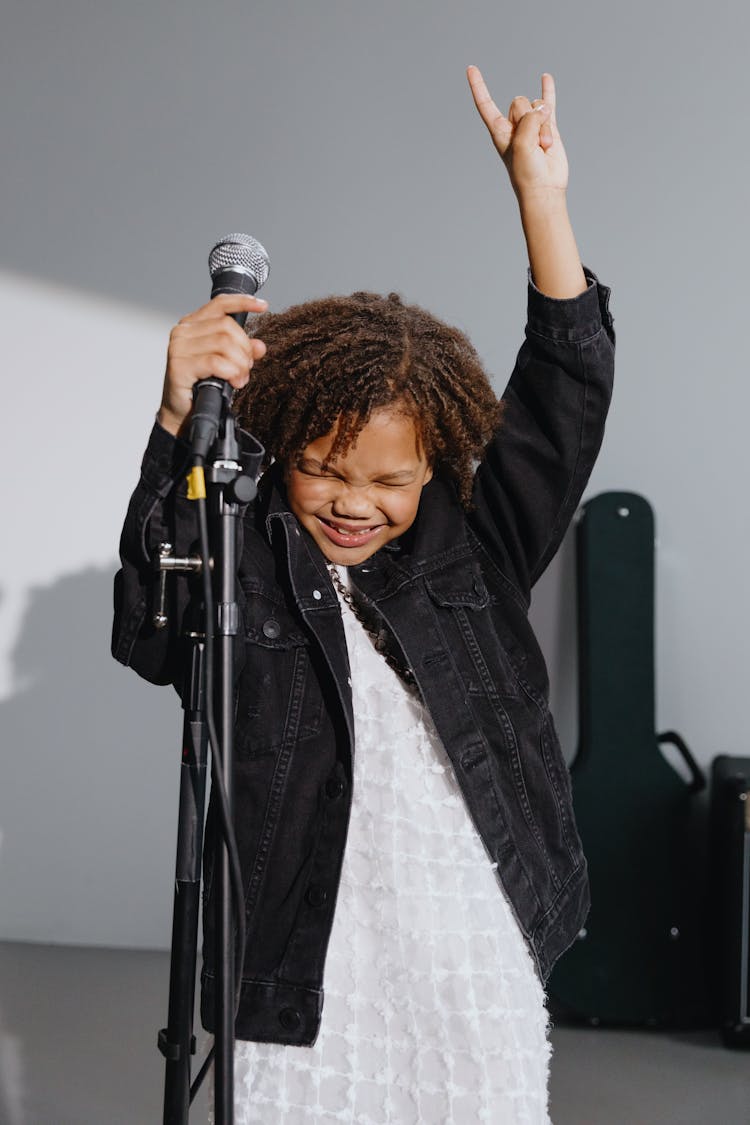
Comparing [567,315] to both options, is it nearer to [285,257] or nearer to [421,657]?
[421,657]

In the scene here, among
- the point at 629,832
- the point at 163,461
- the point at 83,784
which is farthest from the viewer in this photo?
the point at 83,784

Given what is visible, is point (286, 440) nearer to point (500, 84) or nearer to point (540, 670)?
point (540, 670)

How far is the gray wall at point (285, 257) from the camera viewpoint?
285cm

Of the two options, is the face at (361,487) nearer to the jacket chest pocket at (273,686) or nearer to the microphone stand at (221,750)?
the jacket chest pocket at (273,686)

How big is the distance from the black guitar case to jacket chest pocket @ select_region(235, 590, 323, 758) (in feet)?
4.99

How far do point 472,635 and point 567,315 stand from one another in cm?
34

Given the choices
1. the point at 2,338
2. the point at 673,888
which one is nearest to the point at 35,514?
the point at 2,338

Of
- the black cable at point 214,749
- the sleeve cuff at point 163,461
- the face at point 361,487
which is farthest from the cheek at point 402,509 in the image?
the black cable at point 214,749

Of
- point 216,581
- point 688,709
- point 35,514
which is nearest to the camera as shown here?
point 216,581

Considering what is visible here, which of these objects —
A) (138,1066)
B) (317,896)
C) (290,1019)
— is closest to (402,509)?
(317,896)

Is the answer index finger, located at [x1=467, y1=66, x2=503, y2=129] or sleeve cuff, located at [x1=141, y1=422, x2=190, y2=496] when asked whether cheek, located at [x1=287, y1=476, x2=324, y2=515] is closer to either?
sleeve cuff, located at [x1=141, y1=422, x2=190, y2=496]

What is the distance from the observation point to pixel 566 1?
2.88m

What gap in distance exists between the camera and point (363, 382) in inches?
49.1

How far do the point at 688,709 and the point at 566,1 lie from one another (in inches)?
64.4
